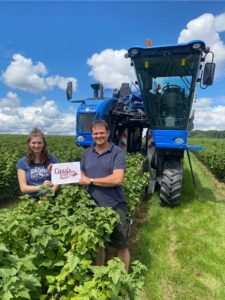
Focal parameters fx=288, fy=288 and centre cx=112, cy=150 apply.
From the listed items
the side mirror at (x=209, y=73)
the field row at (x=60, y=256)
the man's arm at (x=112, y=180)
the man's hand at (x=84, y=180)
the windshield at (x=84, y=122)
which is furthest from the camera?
the windshield at (x=84, y=122)

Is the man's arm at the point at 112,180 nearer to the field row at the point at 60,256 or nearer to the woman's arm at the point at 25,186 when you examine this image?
the field row at the point at 60,256

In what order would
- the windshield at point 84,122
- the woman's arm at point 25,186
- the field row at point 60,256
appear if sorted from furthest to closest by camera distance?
the windshield at point 84,122, the woman's arm at point 25,186, the field row at point 60,256

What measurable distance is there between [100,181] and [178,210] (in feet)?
12.6

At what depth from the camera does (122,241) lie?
11.1 feet

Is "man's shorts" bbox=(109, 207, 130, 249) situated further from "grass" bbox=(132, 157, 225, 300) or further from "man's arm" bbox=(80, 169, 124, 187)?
"grass" bbox=(132, 157, 225, 300)

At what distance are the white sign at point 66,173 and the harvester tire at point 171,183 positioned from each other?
3.28m

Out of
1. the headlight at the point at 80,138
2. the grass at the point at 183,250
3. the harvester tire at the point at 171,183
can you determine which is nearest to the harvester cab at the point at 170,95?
the harvester tire at the point at 171,183

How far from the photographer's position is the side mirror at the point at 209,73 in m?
5.77

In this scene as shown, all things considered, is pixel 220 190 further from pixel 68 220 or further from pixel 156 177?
pixel 68 220

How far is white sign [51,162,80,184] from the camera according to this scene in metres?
3.26

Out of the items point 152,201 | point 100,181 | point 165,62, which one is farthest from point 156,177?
point 100,181

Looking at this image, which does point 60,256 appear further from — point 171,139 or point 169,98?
point 169,98

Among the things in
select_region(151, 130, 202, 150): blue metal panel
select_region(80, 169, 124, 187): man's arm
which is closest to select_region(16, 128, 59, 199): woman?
select_region(80, 169, 124, 187): man's arm

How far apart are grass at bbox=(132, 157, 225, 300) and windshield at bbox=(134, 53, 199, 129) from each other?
198 centimetres
